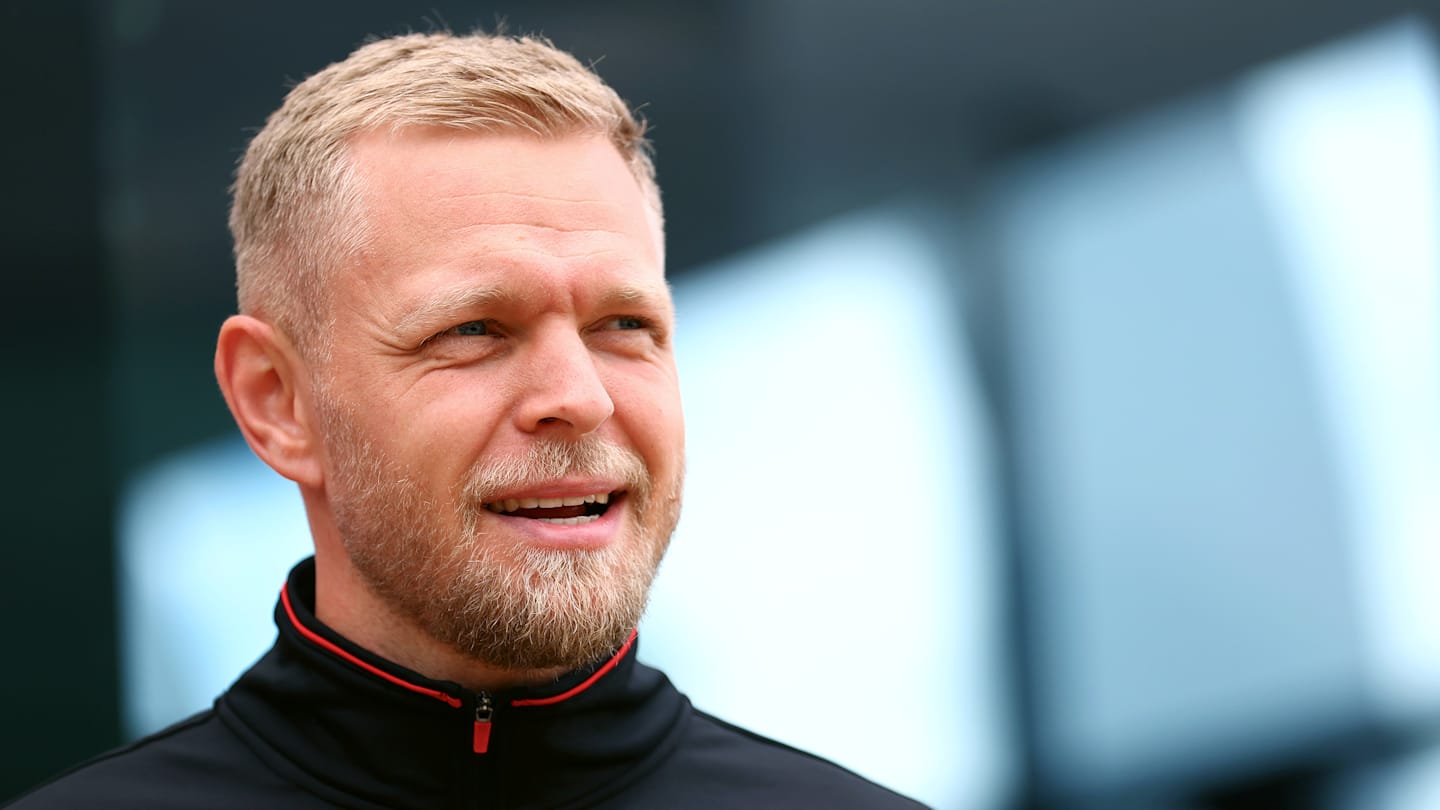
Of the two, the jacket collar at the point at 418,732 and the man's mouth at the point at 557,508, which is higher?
the man's mouth at the point at 557,508

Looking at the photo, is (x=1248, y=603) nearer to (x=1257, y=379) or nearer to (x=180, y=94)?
(x=1257, y=379)

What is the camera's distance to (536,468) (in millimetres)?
1361

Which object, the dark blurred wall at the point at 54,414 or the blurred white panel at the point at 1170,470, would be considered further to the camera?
the blurred white panel at the point at 1170,470

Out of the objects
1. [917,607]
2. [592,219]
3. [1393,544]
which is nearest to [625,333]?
[592,219]

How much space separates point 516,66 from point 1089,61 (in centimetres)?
208

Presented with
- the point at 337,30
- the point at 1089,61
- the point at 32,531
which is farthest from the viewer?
the point at 1089,61

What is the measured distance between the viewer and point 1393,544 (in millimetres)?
3217

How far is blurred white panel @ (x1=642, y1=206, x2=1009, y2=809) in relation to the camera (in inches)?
119

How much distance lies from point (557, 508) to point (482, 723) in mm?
226

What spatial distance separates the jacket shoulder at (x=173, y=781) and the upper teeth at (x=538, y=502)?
0.35 m

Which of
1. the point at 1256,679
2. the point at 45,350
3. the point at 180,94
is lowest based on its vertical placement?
the point at 1256,679

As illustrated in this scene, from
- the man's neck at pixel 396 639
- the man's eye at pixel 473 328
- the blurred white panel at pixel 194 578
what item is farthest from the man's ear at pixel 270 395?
the blurred white panel at pixel 194 578

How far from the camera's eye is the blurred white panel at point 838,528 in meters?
3.02

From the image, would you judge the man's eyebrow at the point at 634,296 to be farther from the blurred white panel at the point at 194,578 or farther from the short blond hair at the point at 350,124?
the blurred white panel at the point at 194,578
